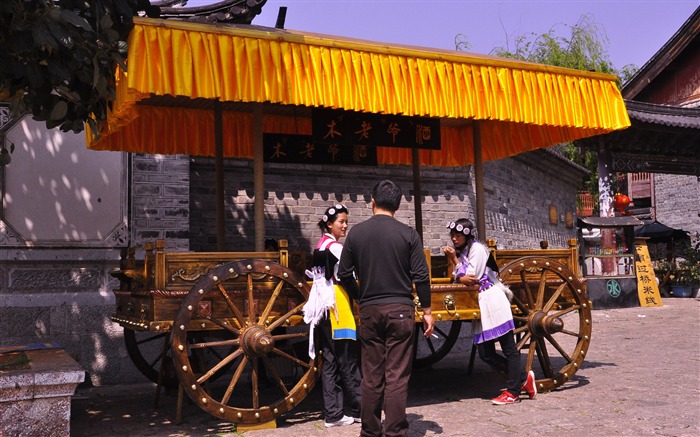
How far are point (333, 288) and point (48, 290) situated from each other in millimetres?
3788

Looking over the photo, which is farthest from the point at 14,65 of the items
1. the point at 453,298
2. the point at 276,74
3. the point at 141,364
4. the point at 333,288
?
the point at 453,298

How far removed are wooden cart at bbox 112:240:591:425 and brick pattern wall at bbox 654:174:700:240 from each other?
1966 centimetres

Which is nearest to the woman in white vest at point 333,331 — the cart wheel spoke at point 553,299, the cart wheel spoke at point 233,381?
the cart wheel spoke at point 233,381

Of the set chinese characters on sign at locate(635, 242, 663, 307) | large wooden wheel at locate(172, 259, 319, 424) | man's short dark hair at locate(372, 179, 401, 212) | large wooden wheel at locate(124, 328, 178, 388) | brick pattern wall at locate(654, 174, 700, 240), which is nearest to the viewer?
man's short dark hair at locate(372, 179, 401, 212)

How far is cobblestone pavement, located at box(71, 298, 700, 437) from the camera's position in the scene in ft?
18.0

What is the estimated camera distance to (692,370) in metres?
7.93

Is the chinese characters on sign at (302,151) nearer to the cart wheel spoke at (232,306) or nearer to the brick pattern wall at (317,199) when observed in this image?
the brick pattern wall at (317,199)

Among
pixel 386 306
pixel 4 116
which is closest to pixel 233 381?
pixel 386 306

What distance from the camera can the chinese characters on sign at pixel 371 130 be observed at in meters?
7.28

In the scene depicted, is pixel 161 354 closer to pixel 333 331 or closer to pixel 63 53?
pixel 333 331

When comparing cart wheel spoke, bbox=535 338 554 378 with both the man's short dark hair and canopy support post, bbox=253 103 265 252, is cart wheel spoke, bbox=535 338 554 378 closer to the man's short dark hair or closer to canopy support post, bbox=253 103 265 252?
the man's short dark hair

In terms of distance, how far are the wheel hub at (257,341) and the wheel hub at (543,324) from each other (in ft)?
8.44

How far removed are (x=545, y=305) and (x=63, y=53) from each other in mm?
4677

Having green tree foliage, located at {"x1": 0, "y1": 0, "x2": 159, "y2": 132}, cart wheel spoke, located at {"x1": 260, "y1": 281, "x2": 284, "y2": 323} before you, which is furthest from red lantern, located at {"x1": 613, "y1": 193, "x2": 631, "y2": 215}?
green tree foliage, located at {"x1": 0, "y1": 0, "x2": 159, "y2": 132}
